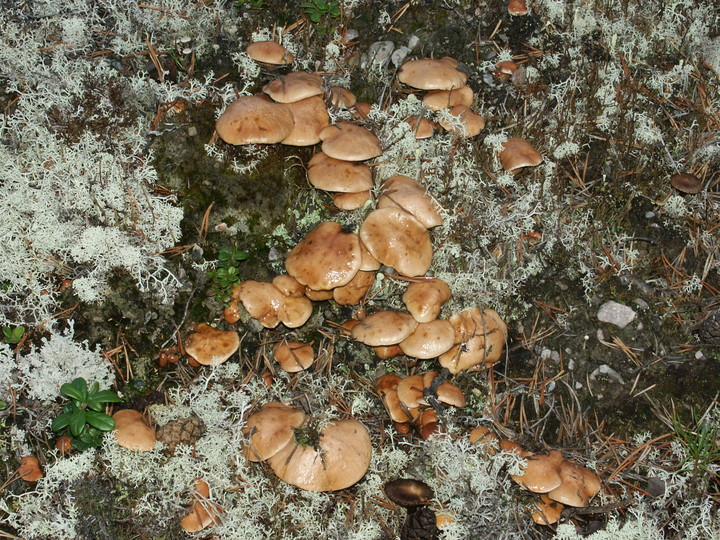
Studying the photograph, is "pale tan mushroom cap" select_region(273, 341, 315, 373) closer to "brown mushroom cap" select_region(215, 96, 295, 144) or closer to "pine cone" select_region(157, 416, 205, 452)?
"pine cone" select_region(157, 416, 205, 452)

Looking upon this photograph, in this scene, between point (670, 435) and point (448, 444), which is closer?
point (448, 444)

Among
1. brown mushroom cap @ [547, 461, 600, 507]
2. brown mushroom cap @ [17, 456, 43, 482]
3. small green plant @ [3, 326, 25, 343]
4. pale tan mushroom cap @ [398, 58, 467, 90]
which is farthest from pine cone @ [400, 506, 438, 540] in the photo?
pale tan mushroom cap @ [398, 58, 467, 90]

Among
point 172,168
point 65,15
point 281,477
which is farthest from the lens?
point 65,15

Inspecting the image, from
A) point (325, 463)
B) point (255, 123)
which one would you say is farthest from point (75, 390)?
point (255, 123)

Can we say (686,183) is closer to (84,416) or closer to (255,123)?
(255,123)

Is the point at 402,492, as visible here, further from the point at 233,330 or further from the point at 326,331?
the point at 233,330

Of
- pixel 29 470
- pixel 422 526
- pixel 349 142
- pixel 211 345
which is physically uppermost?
pixel 349 142

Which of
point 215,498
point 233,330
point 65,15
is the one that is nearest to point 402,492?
point 215,498
